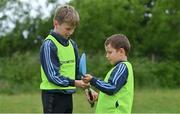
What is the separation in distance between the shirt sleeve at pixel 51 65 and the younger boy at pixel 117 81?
202 millimetres

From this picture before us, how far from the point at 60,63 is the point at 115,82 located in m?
0.54

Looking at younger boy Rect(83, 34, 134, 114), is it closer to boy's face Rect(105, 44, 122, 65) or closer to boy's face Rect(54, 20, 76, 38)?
boy's face Rect(105, 44, 122, 65)

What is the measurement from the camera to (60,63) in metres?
5.02

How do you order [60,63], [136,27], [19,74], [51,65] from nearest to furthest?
[51,65], [60,63], [19,74], [136,27]

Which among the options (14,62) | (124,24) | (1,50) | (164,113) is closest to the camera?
(164,113)

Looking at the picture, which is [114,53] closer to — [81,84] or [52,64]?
[81,84]

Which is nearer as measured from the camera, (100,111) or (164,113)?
(100,111)

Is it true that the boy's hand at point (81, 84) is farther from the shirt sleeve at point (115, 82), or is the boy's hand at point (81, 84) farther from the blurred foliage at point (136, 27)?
the blurred foliage at point (136, 27)

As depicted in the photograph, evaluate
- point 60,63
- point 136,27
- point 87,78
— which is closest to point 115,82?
point 87,78

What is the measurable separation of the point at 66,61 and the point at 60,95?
312mm

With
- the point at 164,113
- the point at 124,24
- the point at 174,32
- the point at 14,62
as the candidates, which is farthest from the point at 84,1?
the point at 164,113

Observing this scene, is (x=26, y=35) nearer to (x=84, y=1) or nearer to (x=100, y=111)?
(x=84, y=1)

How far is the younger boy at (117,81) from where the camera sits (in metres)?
4.80

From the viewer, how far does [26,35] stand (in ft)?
151
